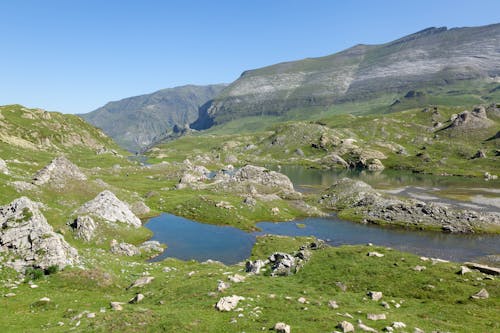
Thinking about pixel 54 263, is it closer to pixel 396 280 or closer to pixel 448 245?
pixel 396 280

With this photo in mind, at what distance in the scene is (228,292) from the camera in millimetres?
34500

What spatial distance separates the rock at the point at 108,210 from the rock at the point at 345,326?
60.9 meters

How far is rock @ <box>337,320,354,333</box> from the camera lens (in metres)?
25.0

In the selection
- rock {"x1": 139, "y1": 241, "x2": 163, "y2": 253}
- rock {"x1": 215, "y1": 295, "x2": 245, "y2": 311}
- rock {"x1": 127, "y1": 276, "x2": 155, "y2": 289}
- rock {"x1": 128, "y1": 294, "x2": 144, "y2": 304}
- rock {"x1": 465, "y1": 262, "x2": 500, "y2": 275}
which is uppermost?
rock {"x1": 215, "y1": 295, "x2": 245, "y2": 311}

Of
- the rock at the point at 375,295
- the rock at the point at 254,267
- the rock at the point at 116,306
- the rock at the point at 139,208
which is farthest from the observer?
the rock at the point at 139,208

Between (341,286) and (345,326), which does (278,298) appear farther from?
(341,286)

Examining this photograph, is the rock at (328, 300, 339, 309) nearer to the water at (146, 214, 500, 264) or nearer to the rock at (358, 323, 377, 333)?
the rock at (358, 323, 377, 333)

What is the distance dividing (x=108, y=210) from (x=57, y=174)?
97.8 feet

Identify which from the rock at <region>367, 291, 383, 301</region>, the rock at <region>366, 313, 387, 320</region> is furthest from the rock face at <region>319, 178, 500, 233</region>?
the rock at <region>366, 313, 387, 320</region>

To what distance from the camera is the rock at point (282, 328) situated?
25034 mm

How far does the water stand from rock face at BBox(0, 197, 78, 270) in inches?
1057

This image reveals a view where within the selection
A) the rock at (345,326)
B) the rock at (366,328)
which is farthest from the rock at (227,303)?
the rock at (366,328)

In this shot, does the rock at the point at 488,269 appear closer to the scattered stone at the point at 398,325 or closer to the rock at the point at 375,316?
the rock at the point at 375,316

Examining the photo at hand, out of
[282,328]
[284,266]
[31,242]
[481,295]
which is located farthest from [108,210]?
[481,295]
